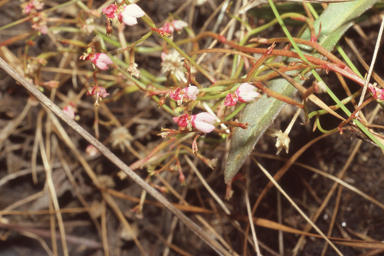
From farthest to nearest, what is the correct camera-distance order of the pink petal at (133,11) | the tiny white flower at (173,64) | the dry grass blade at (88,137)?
the tiny white flower at (173,64)
the dry grass blade at (88,137)
the pink petal at (133,11)

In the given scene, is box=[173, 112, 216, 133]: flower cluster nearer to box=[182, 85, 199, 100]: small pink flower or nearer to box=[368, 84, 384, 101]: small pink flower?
box=[182, 85, 199, 100]: small pink flower

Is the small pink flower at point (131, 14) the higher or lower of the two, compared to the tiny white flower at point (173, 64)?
higher

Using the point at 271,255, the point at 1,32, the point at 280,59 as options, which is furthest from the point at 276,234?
the point at 1,32

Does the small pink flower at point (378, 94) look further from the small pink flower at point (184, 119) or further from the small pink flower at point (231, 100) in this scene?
the small pink flower at point (184, 119)

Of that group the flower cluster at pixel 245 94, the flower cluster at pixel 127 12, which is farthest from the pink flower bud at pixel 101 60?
the flower cluster at pixel 245 94

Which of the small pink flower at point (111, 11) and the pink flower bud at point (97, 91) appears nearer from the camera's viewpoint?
the small pink flower at point (111, 11)

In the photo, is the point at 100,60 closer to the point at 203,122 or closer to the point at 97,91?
the point at 97,91

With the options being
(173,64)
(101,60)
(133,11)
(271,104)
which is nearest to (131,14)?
(133,11)
